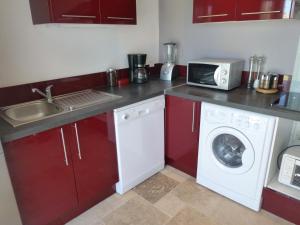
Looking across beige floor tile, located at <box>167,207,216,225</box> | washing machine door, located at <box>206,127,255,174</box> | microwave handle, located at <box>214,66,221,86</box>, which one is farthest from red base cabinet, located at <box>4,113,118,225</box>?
microwave handle, located at <box>214,66,221,86</box>

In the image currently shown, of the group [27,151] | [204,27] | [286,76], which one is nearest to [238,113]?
[286,76]

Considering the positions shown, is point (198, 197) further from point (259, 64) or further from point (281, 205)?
point (259, 64)

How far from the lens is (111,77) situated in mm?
2232

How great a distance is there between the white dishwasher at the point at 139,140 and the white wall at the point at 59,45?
0.67 metres

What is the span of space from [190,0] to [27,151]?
2.07 meters

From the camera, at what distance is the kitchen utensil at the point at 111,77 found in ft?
7.28

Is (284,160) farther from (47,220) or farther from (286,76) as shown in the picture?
(47,220)

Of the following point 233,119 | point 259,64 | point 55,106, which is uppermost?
point 259,64

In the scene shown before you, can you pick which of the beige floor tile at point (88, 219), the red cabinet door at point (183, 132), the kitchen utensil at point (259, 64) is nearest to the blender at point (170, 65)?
the red cabinet door at point (183, 132)

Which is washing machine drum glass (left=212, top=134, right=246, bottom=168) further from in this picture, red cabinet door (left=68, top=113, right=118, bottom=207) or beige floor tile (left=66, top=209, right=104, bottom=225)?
beige floor tile (left=66, top=209, right=104, bottom=225)

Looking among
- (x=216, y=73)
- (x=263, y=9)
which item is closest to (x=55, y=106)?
(x=216, y=73)

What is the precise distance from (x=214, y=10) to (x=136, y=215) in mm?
1791

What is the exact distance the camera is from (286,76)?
6.25ft

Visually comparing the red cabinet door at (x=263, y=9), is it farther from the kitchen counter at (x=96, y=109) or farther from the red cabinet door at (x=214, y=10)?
the kitchen counter at (x=96, y=109)
